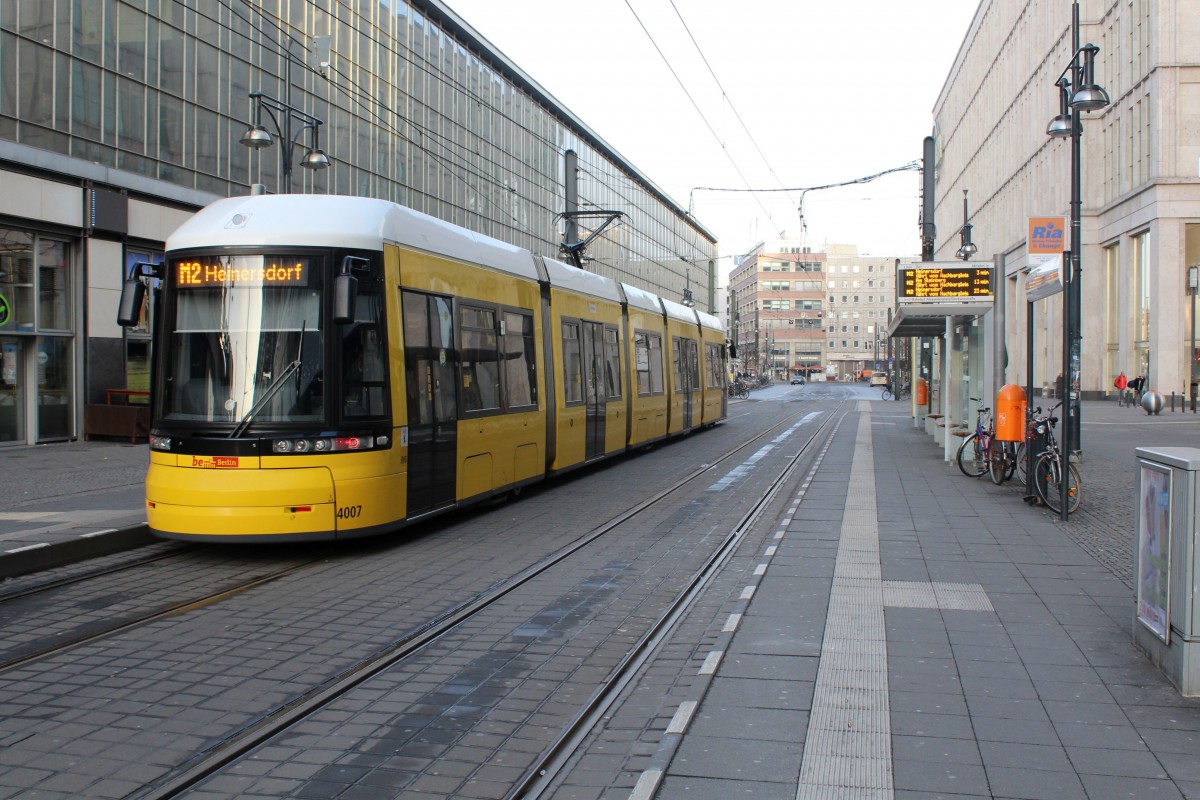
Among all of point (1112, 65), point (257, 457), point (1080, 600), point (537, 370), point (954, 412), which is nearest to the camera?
point (1080, 600)

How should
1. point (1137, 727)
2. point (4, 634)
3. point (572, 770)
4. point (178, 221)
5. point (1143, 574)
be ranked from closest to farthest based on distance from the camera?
point (572, 770), point (1137, 727), point (1143, 574), point (4, 634), point (178, 221)

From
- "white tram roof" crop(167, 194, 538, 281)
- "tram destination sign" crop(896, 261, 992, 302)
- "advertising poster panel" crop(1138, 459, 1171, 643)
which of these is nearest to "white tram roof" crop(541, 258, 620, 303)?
"white tram roof" crop(167, 194, 538, 281)

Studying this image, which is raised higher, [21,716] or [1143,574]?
[1143,574]

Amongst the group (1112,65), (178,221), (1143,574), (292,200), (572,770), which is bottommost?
(572,770)

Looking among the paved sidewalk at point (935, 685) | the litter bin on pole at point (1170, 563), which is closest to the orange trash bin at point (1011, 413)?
the paved sidewalk at point (935, 685)

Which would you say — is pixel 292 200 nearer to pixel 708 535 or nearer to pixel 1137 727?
pixel 708 535

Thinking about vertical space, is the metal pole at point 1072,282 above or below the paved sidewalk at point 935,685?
above

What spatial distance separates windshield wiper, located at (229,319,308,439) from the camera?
8578mm

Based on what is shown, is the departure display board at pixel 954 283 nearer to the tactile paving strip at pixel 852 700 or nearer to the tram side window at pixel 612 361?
the tram side window at pixel 612 361

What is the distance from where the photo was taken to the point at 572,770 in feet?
14.1

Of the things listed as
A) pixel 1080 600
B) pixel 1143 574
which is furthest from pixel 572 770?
pixel 1080 600

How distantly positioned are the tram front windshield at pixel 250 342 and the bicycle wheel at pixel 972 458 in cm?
1123

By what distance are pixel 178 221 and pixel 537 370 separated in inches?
582

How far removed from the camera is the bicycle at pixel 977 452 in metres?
16.0
